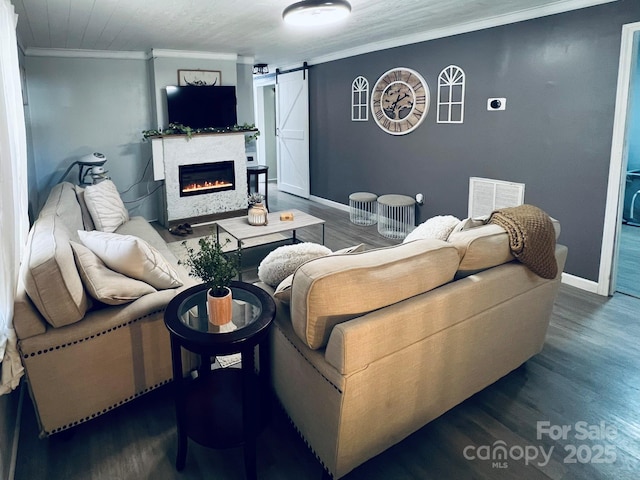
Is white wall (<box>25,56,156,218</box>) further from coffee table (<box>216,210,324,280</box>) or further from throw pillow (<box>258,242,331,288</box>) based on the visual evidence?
throw pillow (<box>258,242,331,288</box>)

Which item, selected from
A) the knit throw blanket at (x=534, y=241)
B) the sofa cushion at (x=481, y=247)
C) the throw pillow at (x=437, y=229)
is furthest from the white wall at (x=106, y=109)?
the knit throw blanket at (x=534, y=241)

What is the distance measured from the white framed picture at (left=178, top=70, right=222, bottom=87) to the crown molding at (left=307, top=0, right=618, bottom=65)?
1.73m

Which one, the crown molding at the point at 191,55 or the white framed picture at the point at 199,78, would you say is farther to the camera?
the white framed picture at the point at 199,78

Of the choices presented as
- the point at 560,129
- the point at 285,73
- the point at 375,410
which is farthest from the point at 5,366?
the point at 285,73

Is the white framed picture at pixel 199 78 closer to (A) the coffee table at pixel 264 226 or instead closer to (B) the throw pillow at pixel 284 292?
(A) the coffee table at pixel 264 226

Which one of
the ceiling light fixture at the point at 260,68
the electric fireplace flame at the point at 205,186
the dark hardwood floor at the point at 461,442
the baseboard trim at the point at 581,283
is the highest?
the ceiling light fixture at the point at 260,68

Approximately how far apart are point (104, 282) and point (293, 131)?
5924 millimetres

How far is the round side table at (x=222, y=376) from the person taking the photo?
170 centimetres

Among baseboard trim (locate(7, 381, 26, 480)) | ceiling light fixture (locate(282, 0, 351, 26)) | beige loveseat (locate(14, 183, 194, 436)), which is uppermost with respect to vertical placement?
ceiling light fixture (locate(282, 0, 351, 26))

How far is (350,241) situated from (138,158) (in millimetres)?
3171

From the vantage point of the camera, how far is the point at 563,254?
2.46 metres

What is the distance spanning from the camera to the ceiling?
340cm

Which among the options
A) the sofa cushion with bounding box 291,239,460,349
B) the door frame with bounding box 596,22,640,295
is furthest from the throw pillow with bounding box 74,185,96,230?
the door frame with bounding box 596,22,640,295

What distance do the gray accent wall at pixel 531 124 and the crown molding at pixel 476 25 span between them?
0.05 m
